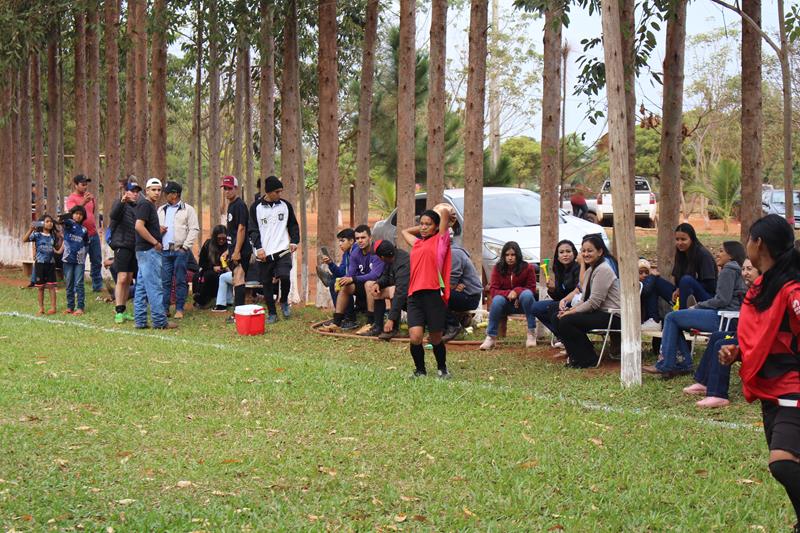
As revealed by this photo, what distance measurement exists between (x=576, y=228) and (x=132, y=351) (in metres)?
9.42

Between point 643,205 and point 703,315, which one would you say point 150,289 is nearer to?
point 703,315

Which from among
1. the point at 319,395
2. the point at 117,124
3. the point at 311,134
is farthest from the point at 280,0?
the point at 311,134

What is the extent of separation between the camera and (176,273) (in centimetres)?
1619

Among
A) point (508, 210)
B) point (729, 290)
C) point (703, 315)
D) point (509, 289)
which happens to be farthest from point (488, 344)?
point (508, 210)

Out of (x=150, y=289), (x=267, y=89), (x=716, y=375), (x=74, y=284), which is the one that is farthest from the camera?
(x=267, y=89)

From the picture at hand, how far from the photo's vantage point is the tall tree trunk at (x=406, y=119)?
1503cm

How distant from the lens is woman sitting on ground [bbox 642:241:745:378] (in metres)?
9.39

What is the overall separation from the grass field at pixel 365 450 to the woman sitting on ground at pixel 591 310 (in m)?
0.31

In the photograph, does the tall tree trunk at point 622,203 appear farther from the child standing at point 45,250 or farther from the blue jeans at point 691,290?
the child standing at point 45,250

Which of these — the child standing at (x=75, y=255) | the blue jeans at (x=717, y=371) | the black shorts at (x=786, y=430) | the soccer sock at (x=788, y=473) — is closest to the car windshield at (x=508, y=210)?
the child standing at (x=75, y=255)

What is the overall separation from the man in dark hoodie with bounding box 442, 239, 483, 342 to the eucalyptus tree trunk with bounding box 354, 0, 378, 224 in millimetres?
6816

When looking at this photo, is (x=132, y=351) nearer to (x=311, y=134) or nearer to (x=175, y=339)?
(x=175, y=339)

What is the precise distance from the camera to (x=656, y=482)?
6.38 m

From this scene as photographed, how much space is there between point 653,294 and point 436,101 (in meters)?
5.03
